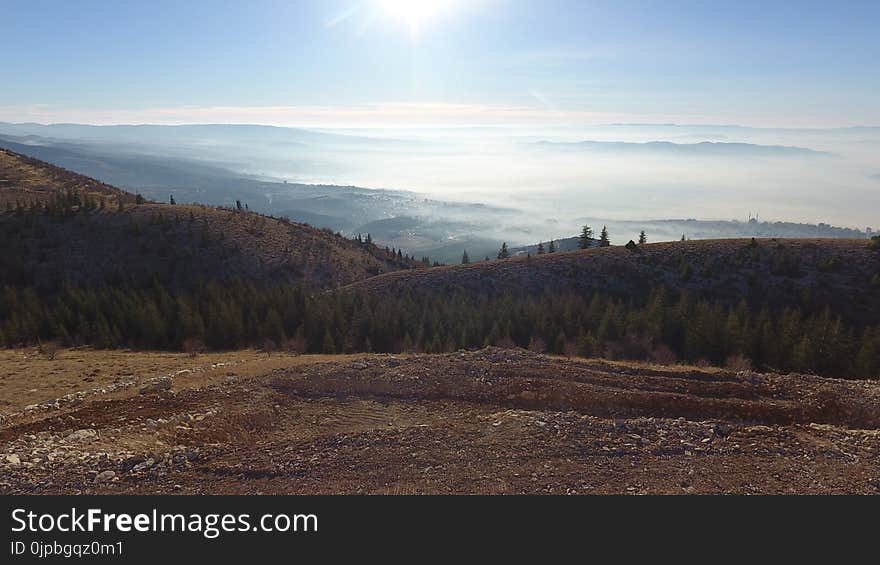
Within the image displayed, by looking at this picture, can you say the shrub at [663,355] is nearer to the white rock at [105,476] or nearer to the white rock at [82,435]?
the white rock at [105,476]

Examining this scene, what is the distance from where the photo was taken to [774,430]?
14383 mm

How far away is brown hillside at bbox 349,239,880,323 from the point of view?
53.8m

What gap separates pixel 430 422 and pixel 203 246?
71.3 metres

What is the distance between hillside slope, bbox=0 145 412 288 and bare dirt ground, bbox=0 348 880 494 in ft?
167

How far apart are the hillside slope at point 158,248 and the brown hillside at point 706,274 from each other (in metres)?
20.1

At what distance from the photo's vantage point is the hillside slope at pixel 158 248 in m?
65.9

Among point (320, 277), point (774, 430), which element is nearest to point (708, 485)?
point (774, 430)

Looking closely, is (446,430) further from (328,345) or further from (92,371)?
(328,345)

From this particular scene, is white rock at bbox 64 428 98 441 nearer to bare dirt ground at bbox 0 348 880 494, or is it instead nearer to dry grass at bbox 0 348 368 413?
bare dirt ground at bbox 0 348 880 494

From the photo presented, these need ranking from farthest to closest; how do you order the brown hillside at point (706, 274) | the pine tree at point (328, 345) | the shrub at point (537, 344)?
the brown hillside at point (706, 274)
the pine tree at point (328, 345)
the shrub at point (537, 344)

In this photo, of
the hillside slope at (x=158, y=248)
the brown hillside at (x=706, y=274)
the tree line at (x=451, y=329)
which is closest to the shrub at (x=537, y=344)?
the tree line at (x=451, y=329)

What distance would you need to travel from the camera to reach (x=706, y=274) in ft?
193

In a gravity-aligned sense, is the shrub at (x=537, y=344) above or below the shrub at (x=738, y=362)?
below

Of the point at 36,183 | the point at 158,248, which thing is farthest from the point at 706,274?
the point at 36,183
